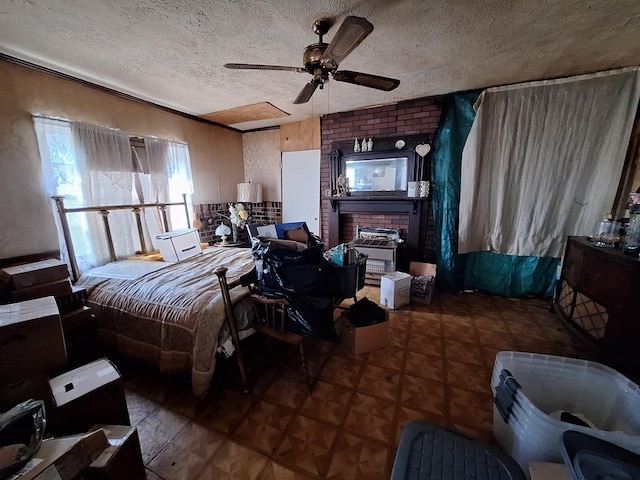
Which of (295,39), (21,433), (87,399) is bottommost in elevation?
(87,399)

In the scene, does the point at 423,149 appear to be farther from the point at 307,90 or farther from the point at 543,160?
the point at 307,90

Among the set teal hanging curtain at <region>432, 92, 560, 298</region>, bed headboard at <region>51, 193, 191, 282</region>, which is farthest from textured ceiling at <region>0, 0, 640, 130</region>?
bed headboard at <region>51, 193, 191, 282</region>

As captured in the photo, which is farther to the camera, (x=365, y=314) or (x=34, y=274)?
(x=365, y=314)

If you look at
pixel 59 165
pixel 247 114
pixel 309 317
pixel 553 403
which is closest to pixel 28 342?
pixel 309 317

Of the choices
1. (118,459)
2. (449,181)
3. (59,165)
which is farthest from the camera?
(449,181)

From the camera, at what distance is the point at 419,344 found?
2105mm

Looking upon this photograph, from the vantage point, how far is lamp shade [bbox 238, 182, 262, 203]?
4.15 meters

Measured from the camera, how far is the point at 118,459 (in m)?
0.96

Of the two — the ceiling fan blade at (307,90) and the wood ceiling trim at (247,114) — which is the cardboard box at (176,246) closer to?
the wood ceiling trim at (247,114)

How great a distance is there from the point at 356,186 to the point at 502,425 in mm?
2998

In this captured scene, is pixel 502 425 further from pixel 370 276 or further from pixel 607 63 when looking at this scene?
pixel 607 63

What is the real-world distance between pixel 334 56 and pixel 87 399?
7.25ft

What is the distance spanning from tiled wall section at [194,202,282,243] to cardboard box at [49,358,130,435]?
8.86ft

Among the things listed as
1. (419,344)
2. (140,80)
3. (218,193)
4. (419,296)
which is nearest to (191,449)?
(419,344)
